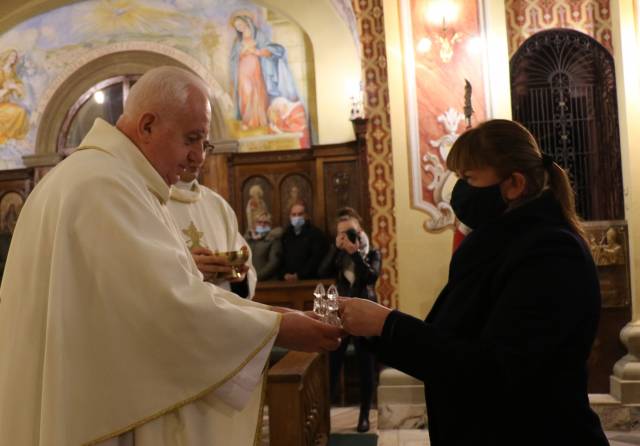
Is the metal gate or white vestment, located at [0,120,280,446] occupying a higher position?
the metal gate

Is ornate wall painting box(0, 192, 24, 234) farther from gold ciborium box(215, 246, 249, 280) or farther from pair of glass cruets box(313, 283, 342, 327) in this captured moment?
pair of glass cruets box(313, 283, 342, 327)

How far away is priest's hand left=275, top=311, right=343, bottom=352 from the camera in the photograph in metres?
2.04

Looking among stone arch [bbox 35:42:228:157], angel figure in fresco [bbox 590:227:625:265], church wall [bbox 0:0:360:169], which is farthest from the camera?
stone arch [bbox 35:42:228:157]

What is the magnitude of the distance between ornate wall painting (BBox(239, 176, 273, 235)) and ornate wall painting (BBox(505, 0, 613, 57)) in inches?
190

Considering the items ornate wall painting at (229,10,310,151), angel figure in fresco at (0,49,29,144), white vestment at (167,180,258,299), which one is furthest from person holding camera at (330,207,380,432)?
angel figure in fresco at (0,49,29,144)

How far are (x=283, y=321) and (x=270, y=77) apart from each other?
9208 millimetres

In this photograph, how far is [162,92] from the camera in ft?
6.88

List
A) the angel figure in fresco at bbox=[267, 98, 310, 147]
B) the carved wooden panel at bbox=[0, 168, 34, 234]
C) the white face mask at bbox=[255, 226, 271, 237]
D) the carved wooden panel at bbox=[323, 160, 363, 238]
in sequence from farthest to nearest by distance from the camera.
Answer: the carved wooden panel at bbox=[0, 168, 34, 234]
the angel figure in fresco at bbox=[267, 98, 310, 147]
the carved wooden panel at bbox=[323, 160, 363, 238]
the white face mask at bbox=[255, 226, 271, 237]

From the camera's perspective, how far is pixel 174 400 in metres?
1.82

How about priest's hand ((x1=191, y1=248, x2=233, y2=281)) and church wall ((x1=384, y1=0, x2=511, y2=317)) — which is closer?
priest's hand ((x1=191, y1=248, x2=233, y2=281))

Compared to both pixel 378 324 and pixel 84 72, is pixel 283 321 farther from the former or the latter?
pixel 84 72

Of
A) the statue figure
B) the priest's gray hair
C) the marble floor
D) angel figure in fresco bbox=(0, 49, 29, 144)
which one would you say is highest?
angel figure in fresco bbox=(0, 49, 29, 144)

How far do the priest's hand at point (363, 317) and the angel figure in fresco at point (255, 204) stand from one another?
833cm

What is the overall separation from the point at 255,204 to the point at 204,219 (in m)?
6.43
